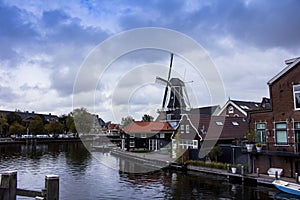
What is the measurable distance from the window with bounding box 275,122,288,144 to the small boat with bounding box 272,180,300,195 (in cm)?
398

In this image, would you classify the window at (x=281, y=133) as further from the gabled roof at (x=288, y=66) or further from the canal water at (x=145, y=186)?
the canal water at (x=145, y=186)

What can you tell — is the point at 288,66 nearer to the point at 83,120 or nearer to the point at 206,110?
the point at 206,110

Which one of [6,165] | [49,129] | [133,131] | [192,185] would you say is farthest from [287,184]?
[49,129]

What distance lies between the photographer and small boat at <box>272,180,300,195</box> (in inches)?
693

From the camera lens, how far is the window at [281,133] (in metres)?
21.9

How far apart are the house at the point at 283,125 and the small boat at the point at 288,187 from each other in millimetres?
2584

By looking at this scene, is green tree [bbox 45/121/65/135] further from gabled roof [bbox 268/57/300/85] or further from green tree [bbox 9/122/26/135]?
gabled roof [bbox 268/57/300/85]

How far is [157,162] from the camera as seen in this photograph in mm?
32844

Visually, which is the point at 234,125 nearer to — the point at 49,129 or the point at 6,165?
the point at 6,165

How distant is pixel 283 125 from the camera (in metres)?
22.1

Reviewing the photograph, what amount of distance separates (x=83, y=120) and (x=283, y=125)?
8008cm

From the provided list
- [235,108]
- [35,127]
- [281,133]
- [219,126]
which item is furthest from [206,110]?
[35,127]

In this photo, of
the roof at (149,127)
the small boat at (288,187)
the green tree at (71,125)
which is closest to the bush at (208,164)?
the small boat at (288,187)

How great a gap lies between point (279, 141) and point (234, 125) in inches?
555
